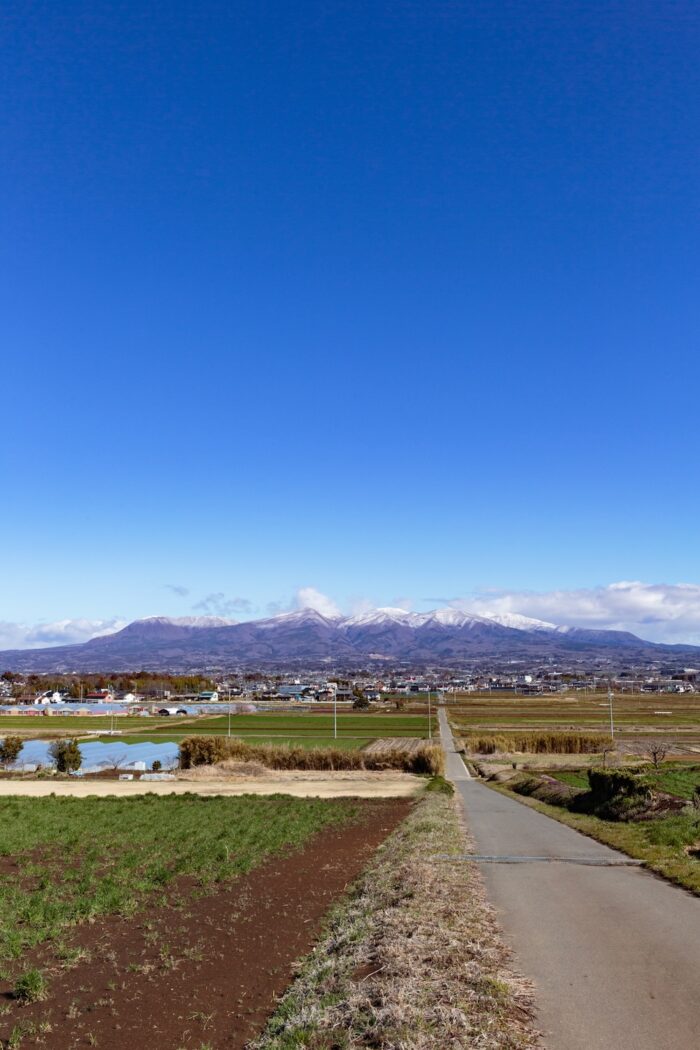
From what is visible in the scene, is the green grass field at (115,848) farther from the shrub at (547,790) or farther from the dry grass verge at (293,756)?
the dry grass verge at (293,756)

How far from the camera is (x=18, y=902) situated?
52.7 feet

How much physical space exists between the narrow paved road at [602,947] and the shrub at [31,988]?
681 cm

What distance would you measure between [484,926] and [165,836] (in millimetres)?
17684

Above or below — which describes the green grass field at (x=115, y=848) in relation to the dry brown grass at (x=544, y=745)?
Result: above

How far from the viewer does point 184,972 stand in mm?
11414

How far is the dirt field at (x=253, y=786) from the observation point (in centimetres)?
5303

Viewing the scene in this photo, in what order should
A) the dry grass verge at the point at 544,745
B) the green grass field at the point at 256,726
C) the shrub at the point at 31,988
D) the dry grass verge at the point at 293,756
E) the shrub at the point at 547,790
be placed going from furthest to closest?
1. the green grass field at the point at 256,726
2. the dry grass verge at the point at 544,745
3. the dry grass verge at the point at 293,756
4. the shrub at the point at 547,790
5. the shrub at the point at 31,988

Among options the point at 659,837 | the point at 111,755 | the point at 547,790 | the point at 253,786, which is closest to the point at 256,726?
the point at 111,755

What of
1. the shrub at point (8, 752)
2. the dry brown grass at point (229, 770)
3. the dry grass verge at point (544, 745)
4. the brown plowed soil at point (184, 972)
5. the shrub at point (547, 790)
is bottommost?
the dry grass verge at point (544, 745)

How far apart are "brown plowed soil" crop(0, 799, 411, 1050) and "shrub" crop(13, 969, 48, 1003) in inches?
5.7

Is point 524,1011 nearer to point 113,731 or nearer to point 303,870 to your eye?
point 303,870

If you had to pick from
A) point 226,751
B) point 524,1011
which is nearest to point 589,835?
point 524,1011

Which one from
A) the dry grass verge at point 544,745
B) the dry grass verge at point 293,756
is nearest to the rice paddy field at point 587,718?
the dry grass verge at point 544,745

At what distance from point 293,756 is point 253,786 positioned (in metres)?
17.9
